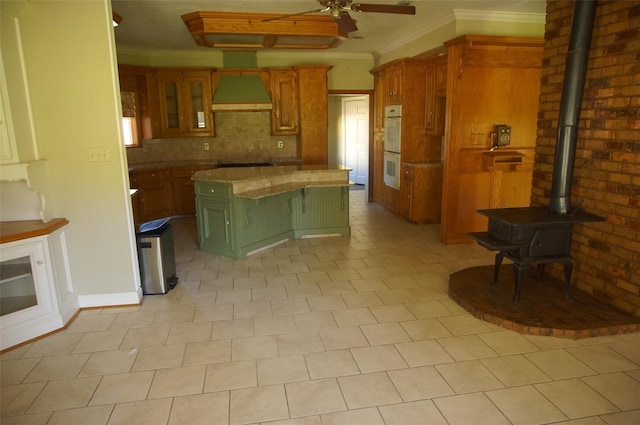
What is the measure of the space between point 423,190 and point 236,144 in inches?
132

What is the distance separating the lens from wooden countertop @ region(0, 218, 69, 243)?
2883 millimetres

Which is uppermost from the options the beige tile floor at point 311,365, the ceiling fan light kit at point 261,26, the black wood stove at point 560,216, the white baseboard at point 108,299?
the ceiling fan light kit at point 261,26

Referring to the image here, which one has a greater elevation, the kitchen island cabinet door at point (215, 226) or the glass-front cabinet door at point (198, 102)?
the glass-front cabinet door at point (198, 102)

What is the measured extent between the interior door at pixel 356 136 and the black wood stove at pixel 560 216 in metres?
5.96

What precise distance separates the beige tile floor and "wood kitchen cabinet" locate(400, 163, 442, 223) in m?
2.32

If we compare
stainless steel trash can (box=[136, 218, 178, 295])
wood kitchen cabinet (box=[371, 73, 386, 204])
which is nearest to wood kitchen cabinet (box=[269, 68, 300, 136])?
wood kitchen cabinet (box=[371, 73, 386, 204])

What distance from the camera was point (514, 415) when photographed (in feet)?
7.30

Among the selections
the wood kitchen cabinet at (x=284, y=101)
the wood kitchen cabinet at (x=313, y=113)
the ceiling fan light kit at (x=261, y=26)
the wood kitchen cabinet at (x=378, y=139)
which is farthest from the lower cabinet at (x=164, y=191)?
the wood kitchen cabinet at (x=378, y=139)

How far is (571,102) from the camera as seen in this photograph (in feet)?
10.8

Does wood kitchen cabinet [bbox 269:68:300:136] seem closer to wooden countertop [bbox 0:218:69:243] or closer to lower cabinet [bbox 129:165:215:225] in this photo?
lower cabinet [bbox 129:165:215:225]

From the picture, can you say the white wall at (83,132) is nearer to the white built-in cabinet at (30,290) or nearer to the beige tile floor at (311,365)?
the white built-in cabinet at (30,290)

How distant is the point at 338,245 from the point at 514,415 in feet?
10.7

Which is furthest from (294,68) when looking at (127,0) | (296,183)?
(127,0)

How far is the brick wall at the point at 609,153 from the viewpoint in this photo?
Result: 9.98 ft
